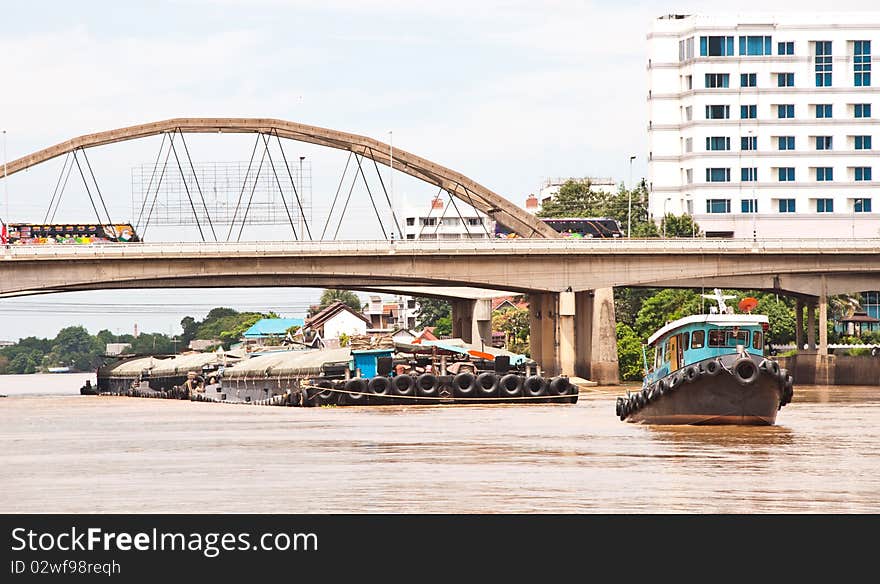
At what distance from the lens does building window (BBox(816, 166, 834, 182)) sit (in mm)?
139000

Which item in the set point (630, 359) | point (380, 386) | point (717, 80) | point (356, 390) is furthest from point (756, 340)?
point (717, 80)

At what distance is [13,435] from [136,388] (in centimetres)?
5406

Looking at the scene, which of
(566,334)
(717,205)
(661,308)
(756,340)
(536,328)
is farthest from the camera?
(717,205)

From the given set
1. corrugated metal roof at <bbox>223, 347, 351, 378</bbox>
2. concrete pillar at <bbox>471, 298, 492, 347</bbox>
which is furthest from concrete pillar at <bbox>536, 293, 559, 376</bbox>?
corrugated metal roof at <bbox>223, 347, 351, 378</bbox>

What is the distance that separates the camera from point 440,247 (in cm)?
9206

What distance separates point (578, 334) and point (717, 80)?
45.4 metres

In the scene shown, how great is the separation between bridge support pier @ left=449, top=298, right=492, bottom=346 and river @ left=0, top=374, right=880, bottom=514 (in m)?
57.3

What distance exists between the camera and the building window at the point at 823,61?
5394 inches

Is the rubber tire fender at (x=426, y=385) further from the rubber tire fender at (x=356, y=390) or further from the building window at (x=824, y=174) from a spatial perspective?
the building window at (x=824, y=174)

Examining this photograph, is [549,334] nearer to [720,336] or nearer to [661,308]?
[661,308]

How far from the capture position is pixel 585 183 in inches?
7008

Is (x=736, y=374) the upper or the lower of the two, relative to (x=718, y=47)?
lower
